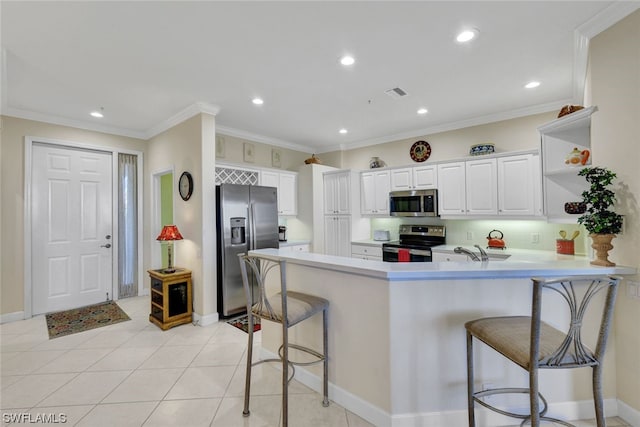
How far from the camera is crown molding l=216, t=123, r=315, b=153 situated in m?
4.60

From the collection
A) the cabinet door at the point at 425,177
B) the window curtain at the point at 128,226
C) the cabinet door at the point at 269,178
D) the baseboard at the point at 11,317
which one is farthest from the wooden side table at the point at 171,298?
the cabinet door at the point at 425,177

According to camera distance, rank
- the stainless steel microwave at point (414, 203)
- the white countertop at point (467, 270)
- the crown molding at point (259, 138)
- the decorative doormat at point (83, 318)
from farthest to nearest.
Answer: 1. the crown molding at point (259, 138)
2. the stainless steel microwave at point (414, 203)
3. the decorative doormat at point (83, 318)
4. the white countertop at point (467, 270)

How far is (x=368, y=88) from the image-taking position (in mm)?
3176

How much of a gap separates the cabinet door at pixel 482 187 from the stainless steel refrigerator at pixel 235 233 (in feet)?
10.0

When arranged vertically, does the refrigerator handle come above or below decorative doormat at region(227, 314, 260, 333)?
above

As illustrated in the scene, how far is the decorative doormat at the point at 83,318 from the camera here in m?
3.43

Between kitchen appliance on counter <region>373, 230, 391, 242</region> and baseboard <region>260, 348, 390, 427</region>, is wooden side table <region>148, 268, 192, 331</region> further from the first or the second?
kitchen appliance on counter <region>373, 230, 391, 242</region>

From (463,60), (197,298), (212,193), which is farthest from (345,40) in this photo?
(197,298)

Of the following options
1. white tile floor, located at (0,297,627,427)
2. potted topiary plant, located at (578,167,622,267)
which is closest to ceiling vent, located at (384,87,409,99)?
potted topiary plant, located at (578,167,622,267)

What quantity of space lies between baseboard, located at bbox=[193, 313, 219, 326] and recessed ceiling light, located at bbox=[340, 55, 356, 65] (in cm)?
335

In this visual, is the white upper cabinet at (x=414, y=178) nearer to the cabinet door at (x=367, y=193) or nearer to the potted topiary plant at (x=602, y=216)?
the cabinet door at (x=367, y=193)

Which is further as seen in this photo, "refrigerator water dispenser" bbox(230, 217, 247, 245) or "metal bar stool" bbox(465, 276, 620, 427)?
"refrigerator water dispenser" bbox(230, 217, 247, 245)

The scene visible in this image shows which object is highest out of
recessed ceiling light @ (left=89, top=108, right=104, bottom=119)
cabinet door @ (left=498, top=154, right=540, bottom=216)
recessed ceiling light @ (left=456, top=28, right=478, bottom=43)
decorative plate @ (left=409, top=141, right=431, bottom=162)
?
recessed ceiling light @ (left=89, top=108, right=104, bottom=119)

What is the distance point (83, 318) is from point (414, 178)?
17.1ft
